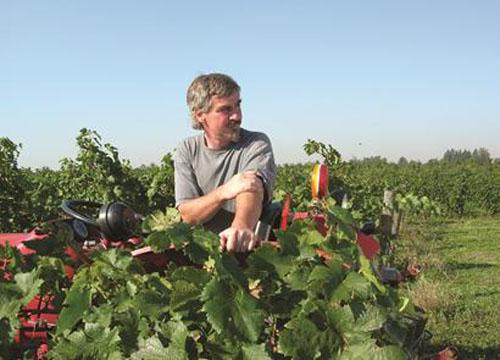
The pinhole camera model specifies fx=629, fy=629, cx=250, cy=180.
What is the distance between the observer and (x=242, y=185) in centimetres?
252

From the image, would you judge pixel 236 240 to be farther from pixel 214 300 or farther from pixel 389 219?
pixel 389 219

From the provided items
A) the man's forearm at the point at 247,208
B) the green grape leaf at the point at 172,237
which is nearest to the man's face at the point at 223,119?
the man's forearm at the point at 247,208

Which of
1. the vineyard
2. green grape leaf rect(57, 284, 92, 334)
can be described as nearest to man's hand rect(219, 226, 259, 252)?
the vineyard

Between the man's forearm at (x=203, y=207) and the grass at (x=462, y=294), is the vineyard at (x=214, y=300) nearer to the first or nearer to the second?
the man's forearm at (x=203, y=207)

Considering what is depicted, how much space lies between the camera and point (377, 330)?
163 centimetres

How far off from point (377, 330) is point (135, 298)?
632mm

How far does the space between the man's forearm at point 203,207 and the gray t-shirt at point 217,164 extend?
0.61 ft

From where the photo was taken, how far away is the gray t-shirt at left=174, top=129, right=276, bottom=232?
10.2 ft

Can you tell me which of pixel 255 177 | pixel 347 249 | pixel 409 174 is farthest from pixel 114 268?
pixel 409 174

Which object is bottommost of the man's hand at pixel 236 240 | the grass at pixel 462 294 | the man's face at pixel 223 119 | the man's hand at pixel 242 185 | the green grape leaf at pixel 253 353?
the grass at pixel 462 294

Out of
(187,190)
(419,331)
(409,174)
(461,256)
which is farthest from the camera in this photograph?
(409,174)

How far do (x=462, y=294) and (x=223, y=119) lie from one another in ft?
18.9

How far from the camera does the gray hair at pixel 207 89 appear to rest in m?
3.13

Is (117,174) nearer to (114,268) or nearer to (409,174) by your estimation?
(114,268)
